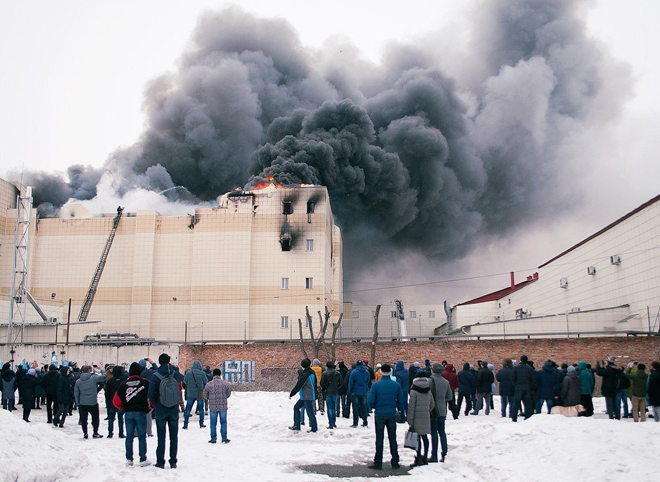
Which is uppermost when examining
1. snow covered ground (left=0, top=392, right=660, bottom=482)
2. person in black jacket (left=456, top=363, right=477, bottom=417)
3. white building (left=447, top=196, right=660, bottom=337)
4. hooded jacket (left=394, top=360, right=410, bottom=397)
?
white building (left=447, top=196, right=660, bottom=337)

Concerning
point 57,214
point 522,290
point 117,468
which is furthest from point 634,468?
point 57,214

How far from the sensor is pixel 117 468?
10.5 meters

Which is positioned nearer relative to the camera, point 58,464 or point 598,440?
point 58,464

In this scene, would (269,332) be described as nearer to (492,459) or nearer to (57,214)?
→ (57,214)

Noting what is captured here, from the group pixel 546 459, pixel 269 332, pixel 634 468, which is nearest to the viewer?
pixel 634 468

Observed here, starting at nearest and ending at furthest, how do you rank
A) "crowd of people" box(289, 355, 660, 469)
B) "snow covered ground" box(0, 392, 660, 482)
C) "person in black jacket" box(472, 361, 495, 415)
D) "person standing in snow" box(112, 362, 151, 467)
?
"snow covered ground" box(0, 392, 660, 482), "person standing in snow" box(112, 362, 151, 467), "crowd of people" box(289, 355, 660, 469), "person in black jacket" box(472, 361, 495, 415)

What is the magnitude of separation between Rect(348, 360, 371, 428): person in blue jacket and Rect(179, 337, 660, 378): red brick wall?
58.1 ft

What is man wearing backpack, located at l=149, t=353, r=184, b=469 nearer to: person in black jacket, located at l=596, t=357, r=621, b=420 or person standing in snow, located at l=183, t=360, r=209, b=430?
person standing in snow, located at l=183, t=360, r=209, b=430

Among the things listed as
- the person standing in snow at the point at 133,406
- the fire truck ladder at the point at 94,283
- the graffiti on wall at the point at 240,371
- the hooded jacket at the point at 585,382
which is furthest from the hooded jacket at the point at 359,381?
the fire truck ladder at the point at 94,283

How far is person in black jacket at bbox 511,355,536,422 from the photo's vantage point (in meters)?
16.6

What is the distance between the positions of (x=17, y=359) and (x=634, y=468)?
124 ft

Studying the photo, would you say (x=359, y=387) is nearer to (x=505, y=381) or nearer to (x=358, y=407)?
(x=358, y=407)

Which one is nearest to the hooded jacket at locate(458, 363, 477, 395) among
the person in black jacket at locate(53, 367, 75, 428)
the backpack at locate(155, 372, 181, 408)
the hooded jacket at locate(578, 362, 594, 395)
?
the hooded jacket at locate(578, 362, 594, 395)

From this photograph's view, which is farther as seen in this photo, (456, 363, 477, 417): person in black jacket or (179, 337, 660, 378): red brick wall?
(179, 337, 660, 378): red brick wall
